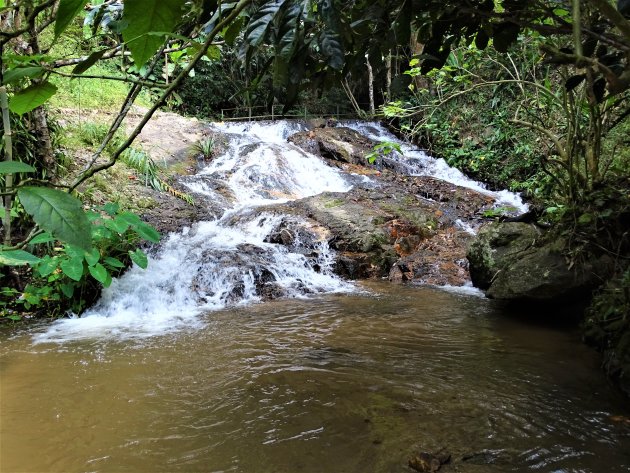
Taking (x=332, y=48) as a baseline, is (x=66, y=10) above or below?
below

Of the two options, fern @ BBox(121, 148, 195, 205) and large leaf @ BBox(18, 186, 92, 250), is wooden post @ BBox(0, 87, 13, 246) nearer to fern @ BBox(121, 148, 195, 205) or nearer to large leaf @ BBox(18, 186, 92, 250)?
large leaf @ BBox(18, 186, 92, 250)

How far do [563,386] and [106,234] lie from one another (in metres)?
4.06

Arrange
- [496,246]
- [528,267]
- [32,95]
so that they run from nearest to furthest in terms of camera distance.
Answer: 1. [32,95]
2. [528,267]
3. [496,246]

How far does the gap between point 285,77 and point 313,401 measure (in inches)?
85.6

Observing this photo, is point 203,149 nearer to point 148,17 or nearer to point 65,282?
point 65,282

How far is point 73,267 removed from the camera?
4.04 m

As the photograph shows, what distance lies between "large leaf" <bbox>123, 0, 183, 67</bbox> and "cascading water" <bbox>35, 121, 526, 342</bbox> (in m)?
4.22

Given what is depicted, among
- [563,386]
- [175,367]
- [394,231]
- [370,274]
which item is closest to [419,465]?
[563,386]

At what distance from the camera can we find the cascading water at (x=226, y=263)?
16.2ft

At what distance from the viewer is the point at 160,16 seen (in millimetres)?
481

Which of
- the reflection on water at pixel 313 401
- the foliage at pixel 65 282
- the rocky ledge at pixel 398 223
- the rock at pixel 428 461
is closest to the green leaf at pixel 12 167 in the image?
the reflection on water at pixel 313 401

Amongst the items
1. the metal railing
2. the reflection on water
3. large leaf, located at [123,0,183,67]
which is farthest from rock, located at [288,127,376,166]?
large leaf, located at [123,0,183,67]

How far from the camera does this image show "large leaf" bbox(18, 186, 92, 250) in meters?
0.41

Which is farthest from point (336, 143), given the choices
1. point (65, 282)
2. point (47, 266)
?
point (47, 266)
